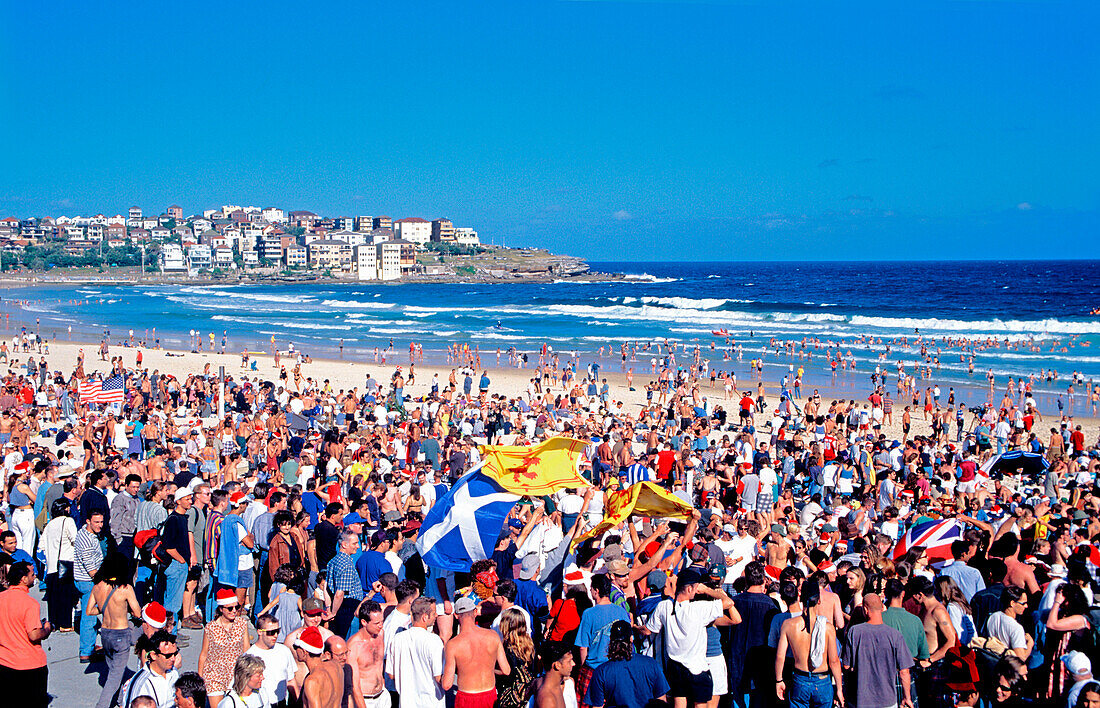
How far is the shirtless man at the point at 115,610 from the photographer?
6.21 meters

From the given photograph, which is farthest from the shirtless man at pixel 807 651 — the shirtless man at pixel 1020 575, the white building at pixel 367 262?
the white building at pixel 367 262

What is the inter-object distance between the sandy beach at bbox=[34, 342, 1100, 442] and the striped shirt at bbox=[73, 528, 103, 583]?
18.5 metres

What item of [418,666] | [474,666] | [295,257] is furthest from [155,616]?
[295,257]

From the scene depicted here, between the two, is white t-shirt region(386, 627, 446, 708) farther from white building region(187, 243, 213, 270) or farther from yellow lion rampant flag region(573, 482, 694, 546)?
white building region(187, 243, 213, 270)

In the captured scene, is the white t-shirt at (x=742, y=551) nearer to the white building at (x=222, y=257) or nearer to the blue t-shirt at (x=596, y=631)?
the blue t-shirt at (x=596, y=631)

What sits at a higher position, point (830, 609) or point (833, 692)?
point (830, 609)

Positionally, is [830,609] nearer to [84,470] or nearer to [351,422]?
[84,470]

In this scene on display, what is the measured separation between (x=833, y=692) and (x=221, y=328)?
5571 cm

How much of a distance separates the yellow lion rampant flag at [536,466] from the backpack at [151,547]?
9.88ft

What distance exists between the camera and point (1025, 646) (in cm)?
588

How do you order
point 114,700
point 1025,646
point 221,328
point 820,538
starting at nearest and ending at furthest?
point 114,700 < point 1025,646 < point 820,538 < point 221,328

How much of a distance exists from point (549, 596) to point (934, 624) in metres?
3.15

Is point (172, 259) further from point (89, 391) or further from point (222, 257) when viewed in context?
point (89, 391)

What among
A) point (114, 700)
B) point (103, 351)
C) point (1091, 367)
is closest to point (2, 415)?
point (114, 700)
